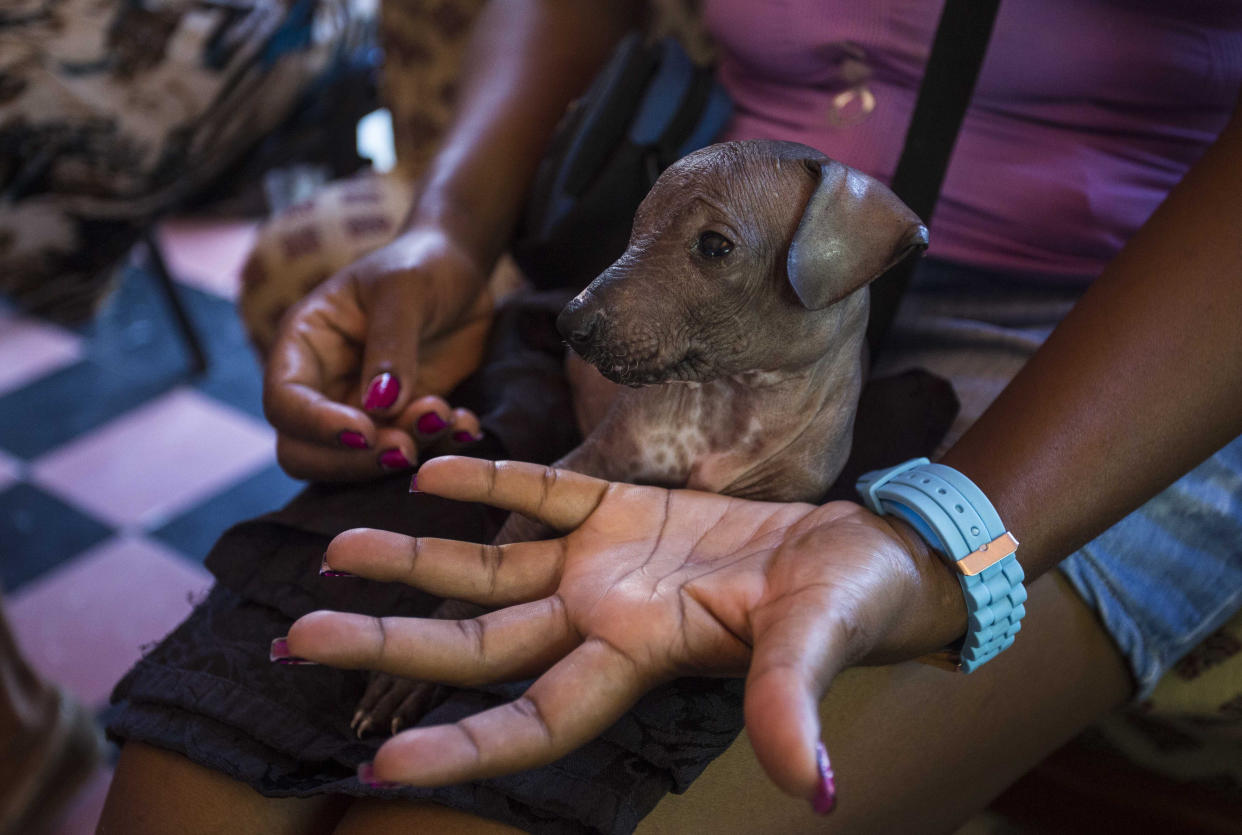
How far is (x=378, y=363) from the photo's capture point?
83cm

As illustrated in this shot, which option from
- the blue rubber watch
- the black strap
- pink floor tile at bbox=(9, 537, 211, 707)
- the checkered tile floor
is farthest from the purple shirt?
pink floor tile at bbox=(9, 537, 211, 707)

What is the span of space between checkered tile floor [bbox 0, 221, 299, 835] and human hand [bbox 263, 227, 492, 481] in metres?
0.49

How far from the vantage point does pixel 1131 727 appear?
971 millimetres

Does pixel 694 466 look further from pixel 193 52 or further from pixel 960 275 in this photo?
pixel 193 52

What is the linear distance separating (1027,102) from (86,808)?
142cm

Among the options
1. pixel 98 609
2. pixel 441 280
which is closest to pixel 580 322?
pixel 441 280

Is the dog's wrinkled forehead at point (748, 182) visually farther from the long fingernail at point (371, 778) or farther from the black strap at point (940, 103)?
the long fingernail at point (371, 778)

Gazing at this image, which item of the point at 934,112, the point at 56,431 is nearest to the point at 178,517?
the point at 56,431

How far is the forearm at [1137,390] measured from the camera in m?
0.68

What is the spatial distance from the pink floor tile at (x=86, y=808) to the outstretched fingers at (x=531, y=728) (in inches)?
37.7

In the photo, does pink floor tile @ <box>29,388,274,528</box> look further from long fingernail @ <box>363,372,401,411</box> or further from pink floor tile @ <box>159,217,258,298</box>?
long fingernail @ <box>363,372,401,411</box>

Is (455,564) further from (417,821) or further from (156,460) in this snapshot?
(156,460)

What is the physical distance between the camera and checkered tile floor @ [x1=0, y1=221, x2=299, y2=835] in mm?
1536

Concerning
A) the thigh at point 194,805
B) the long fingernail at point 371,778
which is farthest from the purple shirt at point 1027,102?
the thigh at point 194,805
